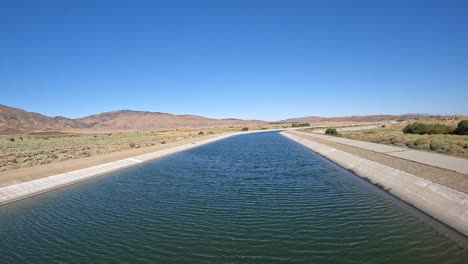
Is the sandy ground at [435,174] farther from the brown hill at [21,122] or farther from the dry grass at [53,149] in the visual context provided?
the brown hill at [21,122]

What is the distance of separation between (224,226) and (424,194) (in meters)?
7.38

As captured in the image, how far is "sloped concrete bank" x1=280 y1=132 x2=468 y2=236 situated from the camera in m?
9.48

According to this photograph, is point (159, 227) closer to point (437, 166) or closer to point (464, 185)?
point (464, 185)

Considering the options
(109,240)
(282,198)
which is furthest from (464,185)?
(109,240)

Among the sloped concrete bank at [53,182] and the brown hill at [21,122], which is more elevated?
the brown hill at [21,122]

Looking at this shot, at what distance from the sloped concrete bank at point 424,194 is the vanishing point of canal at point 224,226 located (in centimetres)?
47

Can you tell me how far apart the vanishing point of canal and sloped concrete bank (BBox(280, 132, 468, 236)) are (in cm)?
47

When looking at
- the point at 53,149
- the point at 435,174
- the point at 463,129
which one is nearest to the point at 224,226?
the point at 435,174

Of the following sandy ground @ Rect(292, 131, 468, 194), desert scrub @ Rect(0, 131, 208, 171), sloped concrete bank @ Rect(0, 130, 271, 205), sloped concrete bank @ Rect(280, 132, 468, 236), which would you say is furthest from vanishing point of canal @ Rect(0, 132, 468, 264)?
desert scrub @ Rect(0, 131, 208, 171)

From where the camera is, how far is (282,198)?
45.6 feet

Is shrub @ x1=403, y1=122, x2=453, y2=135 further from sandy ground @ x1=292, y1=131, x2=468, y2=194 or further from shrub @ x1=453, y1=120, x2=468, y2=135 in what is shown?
sandy ground @ x1=292, y1=131, x2=468, y2=194

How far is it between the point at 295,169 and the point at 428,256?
15.0 meters

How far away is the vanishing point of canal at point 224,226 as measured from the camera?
7992 mm

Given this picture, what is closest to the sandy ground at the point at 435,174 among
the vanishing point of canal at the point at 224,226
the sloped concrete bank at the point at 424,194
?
the sloped concrete bank at the point at 424,194
